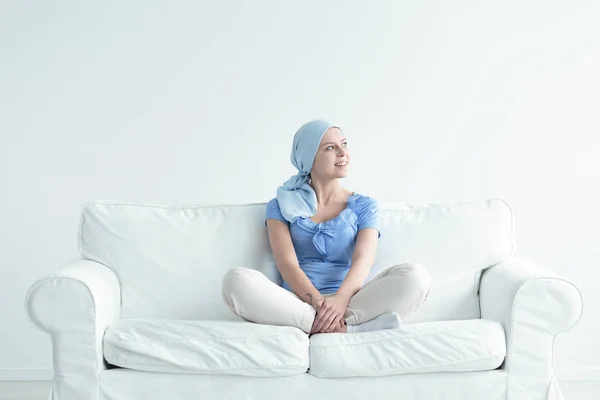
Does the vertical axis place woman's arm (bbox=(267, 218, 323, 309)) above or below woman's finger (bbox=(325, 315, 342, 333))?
above

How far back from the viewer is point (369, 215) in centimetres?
319

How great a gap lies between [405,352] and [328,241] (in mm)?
662

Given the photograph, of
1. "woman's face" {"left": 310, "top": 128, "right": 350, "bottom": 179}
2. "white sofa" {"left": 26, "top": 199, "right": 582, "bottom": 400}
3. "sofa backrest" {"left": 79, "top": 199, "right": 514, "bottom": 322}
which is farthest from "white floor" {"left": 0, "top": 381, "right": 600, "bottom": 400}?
"woman's face" {"left": 310, "top": 128, "right": 350, "bottom": 179}

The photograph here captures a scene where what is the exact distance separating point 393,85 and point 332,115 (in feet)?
1.08

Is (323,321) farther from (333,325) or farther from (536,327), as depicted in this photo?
(536,327)

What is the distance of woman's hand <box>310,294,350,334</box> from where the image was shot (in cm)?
282

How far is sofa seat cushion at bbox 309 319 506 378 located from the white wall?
135 cm

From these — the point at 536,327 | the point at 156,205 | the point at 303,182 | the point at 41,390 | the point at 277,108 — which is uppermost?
the point at 277,108

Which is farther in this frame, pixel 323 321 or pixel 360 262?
pixel 360 262

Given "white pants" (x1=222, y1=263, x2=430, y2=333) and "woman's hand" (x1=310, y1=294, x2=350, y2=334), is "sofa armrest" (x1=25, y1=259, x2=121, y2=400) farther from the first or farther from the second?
"woman's hand" (x1=310, y1=294, x2=350, y2=334)

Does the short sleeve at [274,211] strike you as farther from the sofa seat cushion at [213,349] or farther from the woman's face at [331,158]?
the sofa seat cushion at [213,349]

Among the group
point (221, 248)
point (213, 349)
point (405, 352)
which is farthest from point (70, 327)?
point (405, 352)

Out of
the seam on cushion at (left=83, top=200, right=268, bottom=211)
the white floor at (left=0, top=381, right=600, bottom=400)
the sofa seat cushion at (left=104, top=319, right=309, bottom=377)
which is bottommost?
Answer: the white floor at (left=0, top=381, right=600, bottom=400)

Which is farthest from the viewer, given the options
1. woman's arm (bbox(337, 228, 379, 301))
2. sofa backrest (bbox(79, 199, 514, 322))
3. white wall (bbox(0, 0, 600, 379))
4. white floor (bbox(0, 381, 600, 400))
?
white wall (bbox(0, 0, 600, 379))
